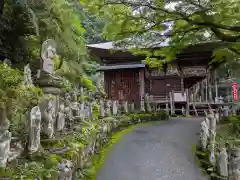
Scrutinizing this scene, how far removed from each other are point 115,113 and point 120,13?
4672 mm

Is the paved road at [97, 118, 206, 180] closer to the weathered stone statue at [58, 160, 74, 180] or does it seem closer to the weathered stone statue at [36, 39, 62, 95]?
the weathered stone statue at [58, 160, 74, 180]

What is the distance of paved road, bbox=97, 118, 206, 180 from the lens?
5.39 metres

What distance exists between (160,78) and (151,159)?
45.9ft

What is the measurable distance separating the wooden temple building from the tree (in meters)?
9.31

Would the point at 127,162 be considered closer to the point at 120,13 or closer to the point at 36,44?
the point at 120,13

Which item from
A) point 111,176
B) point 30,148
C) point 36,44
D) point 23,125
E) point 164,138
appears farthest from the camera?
point 36,44

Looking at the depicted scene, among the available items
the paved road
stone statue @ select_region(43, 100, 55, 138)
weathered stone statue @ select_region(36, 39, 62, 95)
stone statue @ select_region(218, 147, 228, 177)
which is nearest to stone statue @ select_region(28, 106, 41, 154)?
stone statue @ select_region(43, 100, 55, 138)

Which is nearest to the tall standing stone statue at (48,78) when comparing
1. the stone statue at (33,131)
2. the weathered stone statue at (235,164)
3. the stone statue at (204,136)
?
the stone statue at (33,131)

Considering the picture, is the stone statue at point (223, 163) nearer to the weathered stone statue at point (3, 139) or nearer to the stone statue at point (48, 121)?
the stone statue at point (48, 121)

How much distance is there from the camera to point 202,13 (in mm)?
6590

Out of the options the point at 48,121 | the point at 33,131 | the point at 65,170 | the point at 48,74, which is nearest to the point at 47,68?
the point at 48,74

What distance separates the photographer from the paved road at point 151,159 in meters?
5.39

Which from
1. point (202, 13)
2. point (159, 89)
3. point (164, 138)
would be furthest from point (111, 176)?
point (159, 89)

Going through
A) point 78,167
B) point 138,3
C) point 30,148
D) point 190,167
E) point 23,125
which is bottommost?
point 190,167
